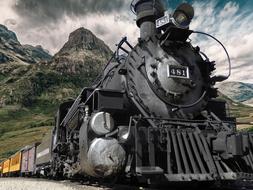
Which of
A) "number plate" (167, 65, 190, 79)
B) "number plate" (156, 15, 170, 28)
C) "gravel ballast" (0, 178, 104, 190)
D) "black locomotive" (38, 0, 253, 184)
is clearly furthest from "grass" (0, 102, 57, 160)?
"number plate" (167, 65, 190, 79)

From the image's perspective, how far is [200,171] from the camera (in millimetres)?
6137

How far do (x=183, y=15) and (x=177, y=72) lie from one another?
146 cm

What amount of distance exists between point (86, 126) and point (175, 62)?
2714 mm

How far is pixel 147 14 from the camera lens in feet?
29.1

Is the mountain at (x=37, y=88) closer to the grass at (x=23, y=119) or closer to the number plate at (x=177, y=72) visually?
the grass at (x=23, y=119)

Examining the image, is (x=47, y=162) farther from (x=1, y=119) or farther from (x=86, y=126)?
(x=1, y=119)

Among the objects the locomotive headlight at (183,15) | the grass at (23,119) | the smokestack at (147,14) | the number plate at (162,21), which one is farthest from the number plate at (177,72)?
the grass at (23,119)

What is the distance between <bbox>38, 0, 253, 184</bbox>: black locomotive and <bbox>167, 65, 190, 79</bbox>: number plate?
0.02m

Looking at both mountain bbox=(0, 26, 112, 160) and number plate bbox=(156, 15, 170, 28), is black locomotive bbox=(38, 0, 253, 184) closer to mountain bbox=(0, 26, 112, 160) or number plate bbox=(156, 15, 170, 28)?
number plate bbox=(156, 15, 170, 28)

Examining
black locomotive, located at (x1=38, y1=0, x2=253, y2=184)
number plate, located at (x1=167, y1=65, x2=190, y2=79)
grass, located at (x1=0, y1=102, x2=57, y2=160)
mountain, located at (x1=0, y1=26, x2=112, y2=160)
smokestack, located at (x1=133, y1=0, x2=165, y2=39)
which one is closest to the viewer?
black locomotive, located at (x1=38, y1=0, x2=253, y2=184)

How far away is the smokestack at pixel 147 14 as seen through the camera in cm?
871

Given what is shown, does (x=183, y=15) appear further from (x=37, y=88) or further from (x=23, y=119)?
(x=37, y=88)

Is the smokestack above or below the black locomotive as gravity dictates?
above

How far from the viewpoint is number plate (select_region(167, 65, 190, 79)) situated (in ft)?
25.3
